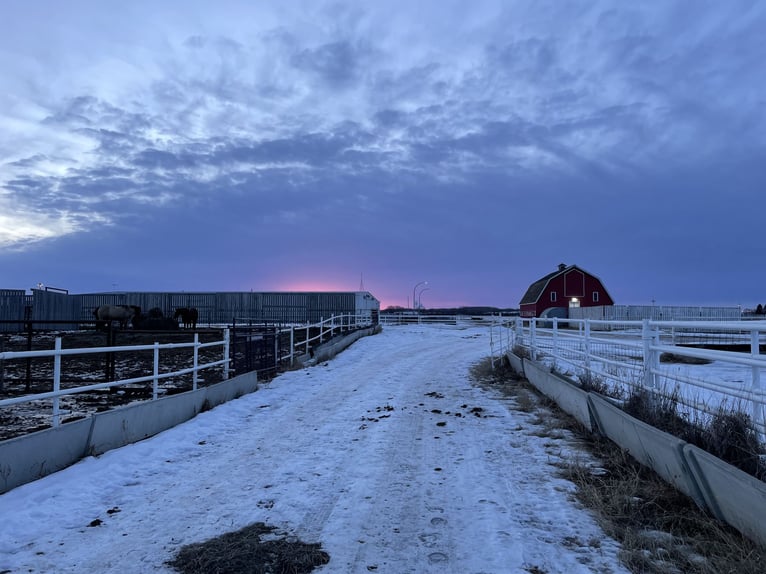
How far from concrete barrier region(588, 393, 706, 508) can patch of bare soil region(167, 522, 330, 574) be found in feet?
10.6

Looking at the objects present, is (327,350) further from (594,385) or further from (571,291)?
(571,291)

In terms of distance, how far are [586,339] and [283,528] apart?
7.24 meters

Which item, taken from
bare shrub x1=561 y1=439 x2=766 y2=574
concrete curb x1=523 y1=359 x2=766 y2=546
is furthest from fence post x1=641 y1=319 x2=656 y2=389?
bare shrub x1=561 y1=439 x2=766 y2=574

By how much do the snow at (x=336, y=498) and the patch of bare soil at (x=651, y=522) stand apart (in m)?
0.17

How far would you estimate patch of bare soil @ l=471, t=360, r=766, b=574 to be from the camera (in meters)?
3.55

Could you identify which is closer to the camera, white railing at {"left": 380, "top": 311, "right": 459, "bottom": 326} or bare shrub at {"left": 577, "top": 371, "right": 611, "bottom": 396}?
bare shrub at {"left": 577, "top": 371, "right": 611, "bottom": 396}

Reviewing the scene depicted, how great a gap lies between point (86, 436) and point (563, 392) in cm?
734

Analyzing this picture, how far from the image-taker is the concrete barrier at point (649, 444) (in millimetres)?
4633

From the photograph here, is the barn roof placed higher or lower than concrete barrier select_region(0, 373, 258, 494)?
higher

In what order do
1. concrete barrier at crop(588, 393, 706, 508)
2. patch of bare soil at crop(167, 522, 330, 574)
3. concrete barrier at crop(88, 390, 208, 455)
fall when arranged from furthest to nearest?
1. concrete barrier at crop(88, 390, 208, 455)
2. concrete barrier at crop(588, 393, 706, 508)
3. patch of bare soil at crop(167, 522, 330, 574)

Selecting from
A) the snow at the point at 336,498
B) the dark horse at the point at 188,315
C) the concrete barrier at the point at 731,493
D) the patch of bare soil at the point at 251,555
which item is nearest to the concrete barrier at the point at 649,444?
the concrete barrier at the point at 731,493

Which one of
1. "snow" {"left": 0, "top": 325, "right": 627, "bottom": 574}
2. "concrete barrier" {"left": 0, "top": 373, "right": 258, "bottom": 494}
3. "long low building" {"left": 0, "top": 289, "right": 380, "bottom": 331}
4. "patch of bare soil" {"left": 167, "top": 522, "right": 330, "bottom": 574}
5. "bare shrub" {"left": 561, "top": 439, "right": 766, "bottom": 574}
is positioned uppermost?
"long low building" {"left": 0, "top": 289, "right": 380, "bottom": 331}

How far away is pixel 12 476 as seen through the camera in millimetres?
5246

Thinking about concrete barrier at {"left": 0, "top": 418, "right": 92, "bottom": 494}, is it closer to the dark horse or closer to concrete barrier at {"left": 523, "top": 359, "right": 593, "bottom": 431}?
concrete barrier at {"left": 523, "top": 359, "right": 593, "bottom": 431}
